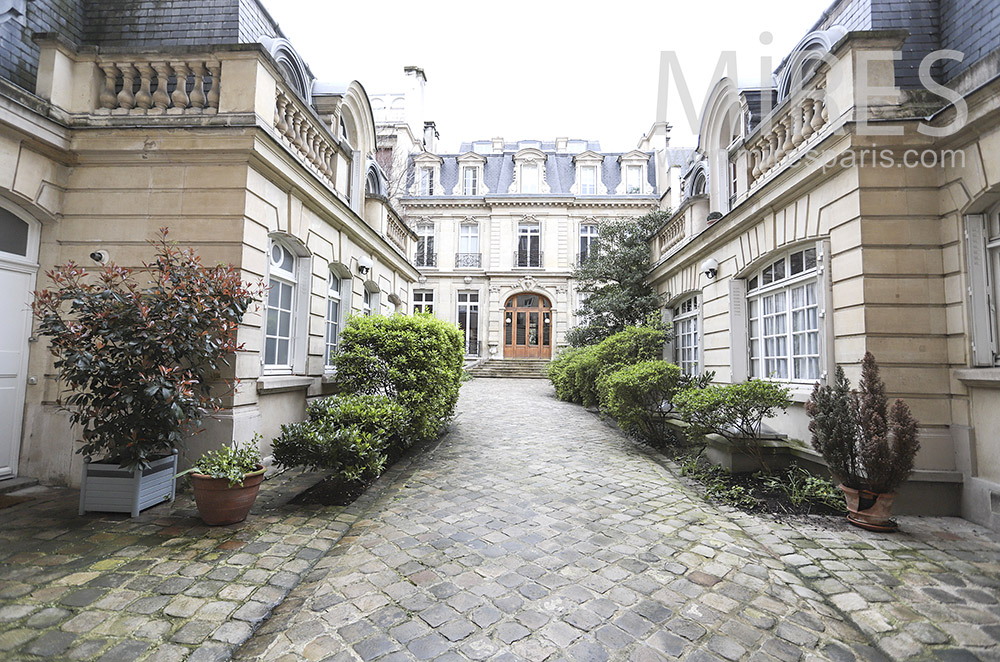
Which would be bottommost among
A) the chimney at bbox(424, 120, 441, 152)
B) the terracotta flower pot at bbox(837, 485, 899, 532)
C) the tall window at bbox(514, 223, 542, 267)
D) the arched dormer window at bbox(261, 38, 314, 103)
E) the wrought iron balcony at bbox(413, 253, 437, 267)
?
the terracotta flower pot at bbox(837, 485, 899, 532)

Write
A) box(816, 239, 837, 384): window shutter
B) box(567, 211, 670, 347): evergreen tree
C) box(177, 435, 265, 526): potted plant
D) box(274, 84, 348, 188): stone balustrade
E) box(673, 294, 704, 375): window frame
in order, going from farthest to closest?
box(567, 211, 670, 347): evergreen tree → box(673, 294, 704, 375): window frame → box(274, 84, 348, 188): stone balustrade → box(816, 239, 837, 384): window shutter → box(177, 435, 265, 526): potted plant

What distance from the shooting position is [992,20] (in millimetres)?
4234

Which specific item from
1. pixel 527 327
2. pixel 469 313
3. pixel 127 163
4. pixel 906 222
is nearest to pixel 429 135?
pixel 469 313

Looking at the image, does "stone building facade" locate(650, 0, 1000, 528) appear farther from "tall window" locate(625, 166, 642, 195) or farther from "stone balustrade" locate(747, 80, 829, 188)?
"tall window" locate(625, 166, 642, 195)

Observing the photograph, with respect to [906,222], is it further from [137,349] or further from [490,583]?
[137,349]

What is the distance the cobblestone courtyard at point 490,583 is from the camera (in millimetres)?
2363

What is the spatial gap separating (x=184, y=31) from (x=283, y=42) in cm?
106

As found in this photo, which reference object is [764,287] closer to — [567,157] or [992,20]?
[992,20]

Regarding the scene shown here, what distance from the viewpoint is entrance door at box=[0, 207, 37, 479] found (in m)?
4.62

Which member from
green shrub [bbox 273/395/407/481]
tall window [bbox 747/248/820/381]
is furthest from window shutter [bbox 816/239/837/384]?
green shrub [bbox 273/395/407/481]

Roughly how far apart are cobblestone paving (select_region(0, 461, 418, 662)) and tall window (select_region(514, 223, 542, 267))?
64.8 feet

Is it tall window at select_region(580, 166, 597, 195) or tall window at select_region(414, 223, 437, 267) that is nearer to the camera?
tall window at select_region(414, 223, 437, 267)

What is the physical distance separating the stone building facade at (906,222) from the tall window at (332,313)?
20.6ft

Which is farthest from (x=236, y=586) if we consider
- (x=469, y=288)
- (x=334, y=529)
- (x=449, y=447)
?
(x=469, y=288)
